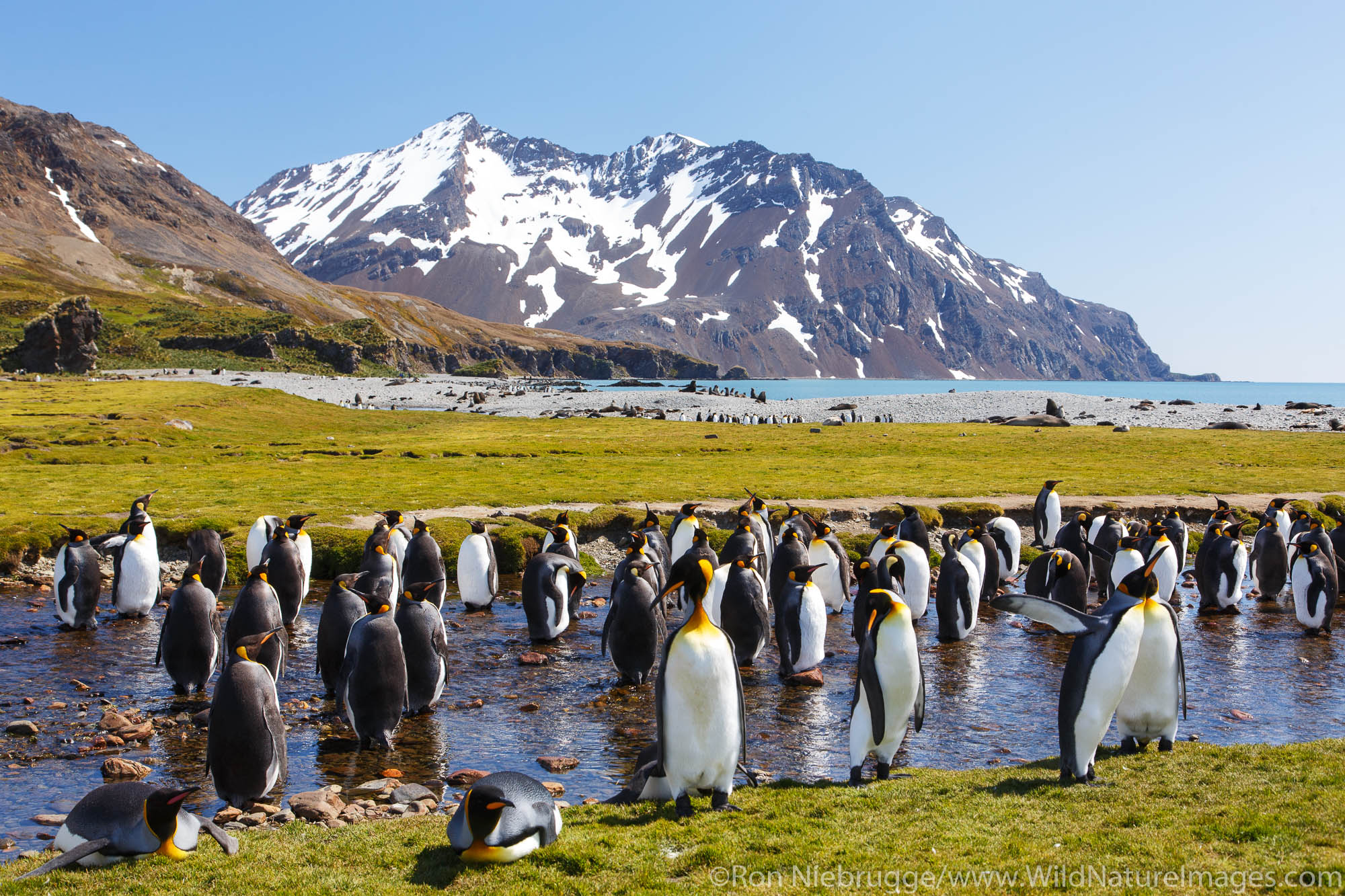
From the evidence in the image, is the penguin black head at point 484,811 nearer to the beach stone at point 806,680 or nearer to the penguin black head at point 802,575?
→ the beach stone at point 806,680

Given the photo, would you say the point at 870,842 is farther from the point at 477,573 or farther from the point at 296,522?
the point at 296,522

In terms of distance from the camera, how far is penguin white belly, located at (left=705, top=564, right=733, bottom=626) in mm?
13711

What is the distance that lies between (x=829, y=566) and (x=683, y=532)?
295cm

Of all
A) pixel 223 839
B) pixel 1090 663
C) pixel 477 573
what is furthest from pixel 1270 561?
pixel 223 839

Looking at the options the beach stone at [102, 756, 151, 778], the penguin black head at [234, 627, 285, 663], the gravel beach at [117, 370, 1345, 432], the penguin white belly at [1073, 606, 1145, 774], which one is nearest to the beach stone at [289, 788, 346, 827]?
the penguin black head at [234, 627, 285, 663]

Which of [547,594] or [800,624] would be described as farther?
[547,594]

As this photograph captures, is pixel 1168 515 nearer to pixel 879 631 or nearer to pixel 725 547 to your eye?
pixel 725 547

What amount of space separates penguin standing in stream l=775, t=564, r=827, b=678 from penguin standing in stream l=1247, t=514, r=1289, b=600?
10.7 m

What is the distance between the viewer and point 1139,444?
43594mm

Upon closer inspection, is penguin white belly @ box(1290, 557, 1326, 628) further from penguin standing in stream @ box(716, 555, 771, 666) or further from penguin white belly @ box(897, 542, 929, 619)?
penguin standing in stream @ box(716, 555, 771, 666)

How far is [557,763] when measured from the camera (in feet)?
29.2

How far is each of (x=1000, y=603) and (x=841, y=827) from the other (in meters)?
2.46

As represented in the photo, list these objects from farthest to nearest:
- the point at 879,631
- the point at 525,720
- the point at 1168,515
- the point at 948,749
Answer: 1. the point at 1168,515
2. the point at 525,720
3. the point at 948,749
4. the point at 879,631

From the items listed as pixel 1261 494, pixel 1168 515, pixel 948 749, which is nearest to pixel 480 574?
pixel 948 749
